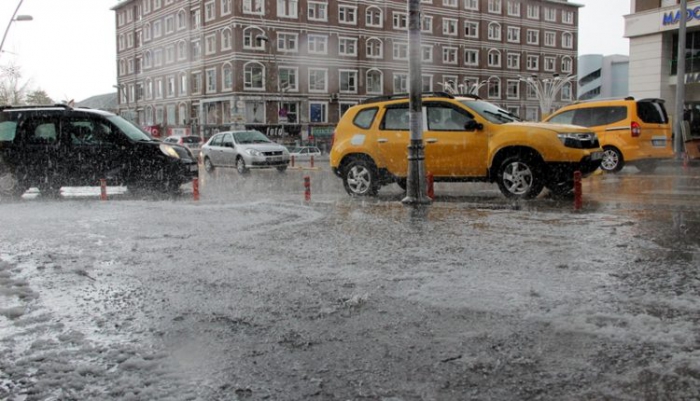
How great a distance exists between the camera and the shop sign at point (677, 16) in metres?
25.5

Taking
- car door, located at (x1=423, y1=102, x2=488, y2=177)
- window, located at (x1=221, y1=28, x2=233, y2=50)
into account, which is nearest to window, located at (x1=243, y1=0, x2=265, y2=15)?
window, located at (x1=221, y1=28, x2=233, y2=50)

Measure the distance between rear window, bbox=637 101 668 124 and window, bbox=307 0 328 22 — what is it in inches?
1819

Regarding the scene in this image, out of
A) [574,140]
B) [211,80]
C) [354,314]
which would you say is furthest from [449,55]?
[354,314]

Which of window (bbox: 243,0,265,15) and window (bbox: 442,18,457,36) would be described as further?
window (bbox: 442,18,457,36)

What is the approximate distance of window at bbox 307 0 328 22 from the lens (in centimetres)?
5756

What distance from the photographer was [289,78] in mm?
56844

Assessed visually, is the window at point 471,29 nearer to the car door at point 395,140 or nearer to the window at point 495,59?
the window at point 495,59

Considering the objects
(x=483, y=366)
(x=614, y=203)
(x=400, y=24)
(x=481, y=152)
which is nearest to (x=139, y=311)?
(x=483, y=366)

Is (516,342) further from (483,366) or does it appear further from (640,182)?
(640,182)

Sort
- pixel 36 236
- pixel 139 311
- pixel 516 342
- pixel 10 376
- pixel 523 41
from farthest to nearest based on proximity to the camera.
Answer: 1. pixel 523 41
2. pixel 36 236
3. pixel 139 311
4. pixel 516 342
5. pixel 10 376

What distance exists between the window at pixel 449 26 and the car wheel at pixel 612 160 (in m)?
51.4

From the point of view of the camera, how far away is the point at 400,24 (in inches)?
2456

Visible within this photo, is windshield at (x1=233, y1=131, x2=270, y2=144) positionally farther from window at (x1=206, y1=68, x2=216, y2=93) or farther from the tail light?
window at (x1=206, y1=68, x2=216, y2=93)

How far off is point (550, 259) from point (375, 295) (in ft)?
Result: 6.59
